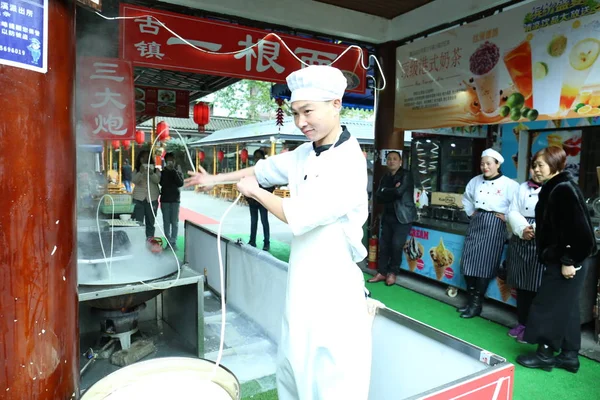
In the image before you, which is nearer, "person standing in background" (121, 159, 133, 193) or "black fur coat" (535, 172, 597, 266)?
"black fur coat" (535, 172, 597, 266)

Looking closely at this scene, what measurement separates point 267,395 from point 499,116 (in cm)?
428

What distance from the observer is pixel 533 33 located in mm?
4762

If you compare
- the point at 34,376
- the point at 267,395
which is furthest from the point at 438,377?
the point at 34,376

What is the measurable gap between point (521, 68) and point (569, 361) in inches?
128

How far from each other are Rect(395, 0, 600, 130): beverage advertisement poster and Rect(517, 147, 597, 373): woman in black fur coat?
1.22 meters

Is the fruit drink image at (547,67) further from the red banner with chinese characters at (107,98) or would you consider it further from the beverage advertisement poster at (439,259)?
the red banner with chinese characters at (107,98)

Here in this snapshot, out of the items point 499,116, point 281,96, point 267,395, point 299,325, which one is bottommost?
point 267,395

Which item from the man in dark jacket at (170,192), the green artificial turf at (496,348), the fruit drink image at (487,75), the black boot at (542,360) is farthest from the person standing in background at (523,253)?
the man in dark jacket at (170,192)

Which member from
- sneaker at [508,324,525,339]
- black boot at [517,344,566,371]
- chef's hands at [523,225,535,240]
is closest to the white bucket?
black boot at [517,344,566,371]

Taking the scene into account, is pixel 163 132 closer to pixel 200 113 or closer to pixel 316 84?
pixel 316 84

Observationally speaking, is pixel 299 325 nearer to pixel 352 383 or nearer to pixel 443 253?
pixel 352 383

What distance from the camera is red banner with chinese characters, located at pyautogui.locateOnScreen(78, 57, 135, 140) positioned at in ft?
16.5

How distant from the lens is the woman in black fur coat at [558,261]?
3357 millimetres

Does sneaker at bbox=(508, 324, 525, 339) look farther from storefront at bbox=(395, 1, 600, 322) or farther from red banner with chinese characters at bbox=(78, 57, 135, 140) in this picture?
red banner with chinese characters at bbox=(78, 57, 135, 140)
